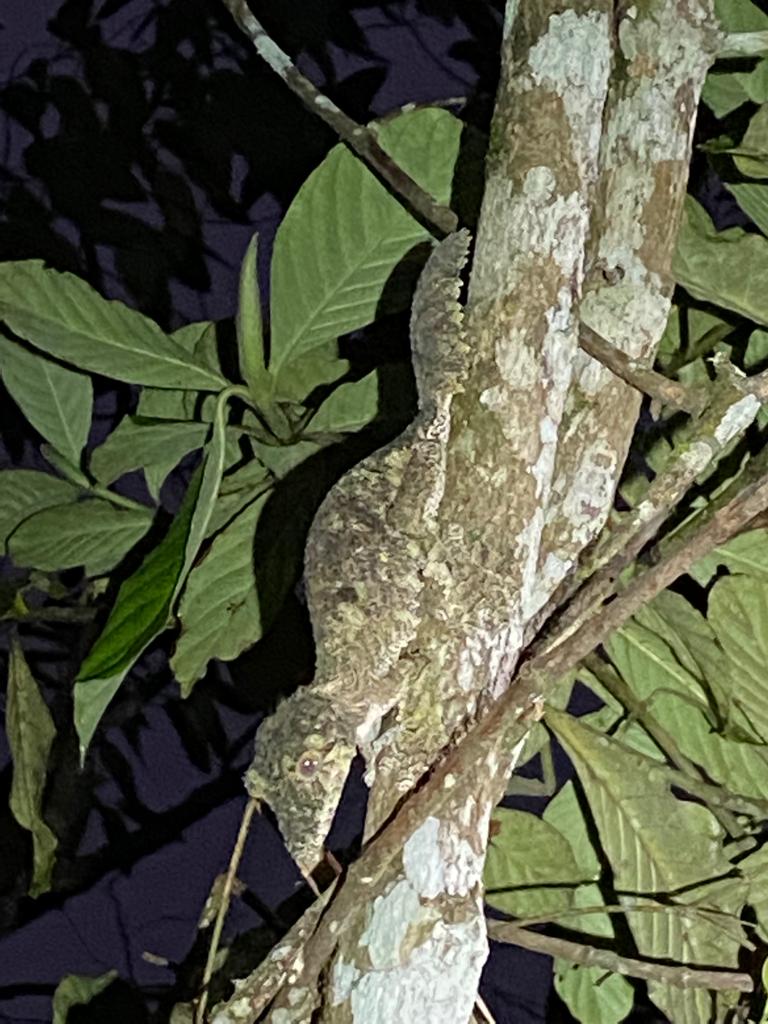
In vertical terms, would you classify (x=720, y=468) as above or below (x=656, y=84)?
below

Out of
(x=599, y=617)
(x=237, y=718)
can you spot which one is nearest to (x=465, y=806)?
(x=599, y=617)

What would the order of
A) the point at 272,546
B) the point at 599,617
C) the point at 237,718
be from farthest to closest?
the point at 237,718, the point at 272,546, the point at 599,617

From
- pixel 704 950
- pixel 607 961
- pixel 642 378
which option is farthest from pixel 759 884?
pixel 642 378

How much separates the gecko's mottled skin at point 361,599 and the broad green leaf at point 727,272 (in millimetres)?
182

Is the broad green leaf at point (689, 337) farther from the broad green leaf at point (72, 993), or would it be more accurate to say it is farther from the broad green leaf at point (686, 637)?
the broad green leaf at point (72, 993)

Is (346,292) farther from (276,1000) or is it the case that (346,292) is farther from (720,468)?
(276,1000)

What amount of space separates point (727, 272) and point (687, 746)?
0.26m

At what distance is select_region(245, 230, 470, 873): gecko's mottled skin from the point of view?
421 mm

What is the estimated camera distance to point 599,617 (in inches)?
16.1

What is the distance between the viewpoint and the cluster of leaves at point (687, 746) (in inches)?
22.7

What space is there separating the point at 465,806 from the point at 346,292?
0.30m

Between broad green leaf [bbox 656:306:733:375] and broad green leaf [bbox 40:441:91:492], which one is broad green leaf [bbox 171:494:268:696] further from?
broad green leaf [bbox 656:306:733:375]

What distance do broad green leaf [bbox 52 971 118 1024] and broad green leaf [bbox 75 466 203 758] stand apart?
302 mm

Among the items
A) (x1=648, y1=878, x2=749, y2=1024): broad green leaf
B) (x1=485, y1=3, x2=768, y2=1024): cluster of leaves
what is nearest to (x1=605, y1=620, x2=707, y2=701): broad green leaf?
(x1=485, y1=3, x2=768, y2=1024): cluster of leaves
